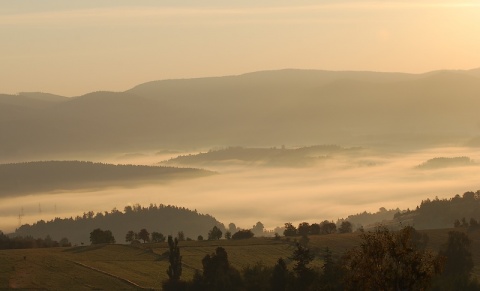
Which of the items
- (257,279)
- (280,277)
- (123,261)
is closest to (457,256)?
(257,279)

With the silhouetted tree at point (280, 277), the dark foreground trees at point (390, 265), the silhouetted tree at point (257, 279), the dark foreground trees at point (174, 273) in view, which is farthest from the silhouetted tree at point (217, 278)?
the dark foreground trees at point (390, 265)

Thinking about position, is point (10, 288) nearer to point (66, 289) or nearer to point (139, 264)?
point (66, 289)

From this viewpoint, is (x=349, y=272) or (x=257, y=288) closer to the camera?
(x=349, y=272)

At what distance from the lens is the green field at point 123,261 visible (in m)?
135

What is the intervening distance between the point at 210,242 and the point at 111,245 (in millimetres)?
18189

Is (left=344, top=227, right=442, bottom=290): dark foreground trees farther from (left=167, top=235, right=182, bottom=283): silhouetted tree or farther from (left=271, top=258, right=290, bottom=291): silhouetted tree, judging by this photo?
(left=167, top=235, right=182, bottom=283): silhouetted tree

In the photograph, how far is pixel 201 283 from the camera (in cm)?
13275

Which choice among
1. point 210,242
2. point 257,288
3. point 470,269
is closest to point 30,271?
point 257,288

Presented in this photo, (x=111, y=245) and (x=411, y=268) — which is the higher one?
(x=111, y=245)

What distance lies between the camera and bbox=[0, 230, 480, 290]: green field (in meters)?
135

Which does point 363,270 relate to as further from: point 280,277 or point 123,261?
point 123,261

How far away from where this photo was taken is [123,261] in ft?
509

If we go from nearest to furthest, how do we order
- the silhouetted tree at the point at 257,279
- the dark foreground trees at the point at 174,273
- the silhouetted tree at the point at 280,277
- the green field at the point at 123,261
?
the silhouetted tree at the point at 280,277
the silhouetted tree at the point at 257,279
the dark foreground trees at the point at 174,273
the green field at the point at 123,261

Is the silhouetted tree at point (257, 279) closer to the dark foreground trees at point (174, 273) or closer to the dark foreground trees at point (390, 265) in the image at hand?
the dark foreground trees at point (174, 273)
